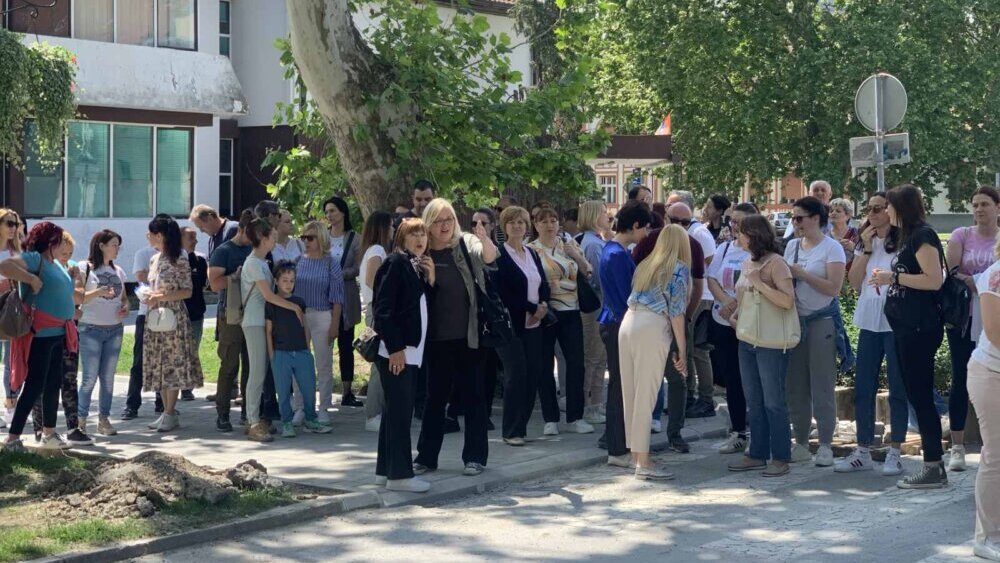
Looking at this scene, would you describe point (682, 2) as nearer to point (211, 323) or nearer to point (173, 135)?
point (173, 135)

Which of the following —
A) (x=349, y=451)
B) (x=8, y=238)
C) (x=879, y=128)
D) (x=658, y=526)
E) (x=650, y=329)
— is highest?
(x=879, y=128)

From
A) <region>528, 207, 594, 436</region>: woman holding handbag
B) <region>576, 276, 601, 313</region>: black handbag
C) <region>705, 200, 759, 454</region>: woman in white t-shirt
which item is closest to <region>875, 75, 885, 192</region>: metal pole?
<region>705, 200, 759, 454</region>: woman in white t-shirt

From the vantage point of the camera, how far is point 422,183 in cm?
1237

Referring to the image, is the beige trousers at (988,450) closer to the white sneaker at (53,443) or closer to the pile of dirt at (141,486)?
the pile of dirt at (141,486)

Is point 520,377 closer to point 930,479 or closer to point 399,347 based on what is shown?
point 399,347

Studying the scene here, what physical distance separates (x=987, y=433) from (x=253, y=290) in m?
6.38

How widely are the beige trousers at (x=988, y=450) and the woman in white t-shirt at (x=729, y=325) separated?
3378mm

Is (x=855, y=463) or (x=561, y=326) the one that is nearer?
(x=855, y=463)

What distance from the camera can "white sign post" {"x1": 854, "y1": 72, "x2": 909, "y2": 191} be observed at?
1462cm

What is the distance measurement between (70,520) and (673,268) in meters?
4.45

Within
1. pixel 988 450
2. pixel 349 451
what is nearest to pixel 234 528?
pixel 349 451

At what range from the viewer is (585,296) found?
11.6 meters

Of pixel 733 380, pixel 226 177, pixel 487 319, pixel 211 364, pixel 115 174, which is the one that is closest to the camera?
pixel 487 319

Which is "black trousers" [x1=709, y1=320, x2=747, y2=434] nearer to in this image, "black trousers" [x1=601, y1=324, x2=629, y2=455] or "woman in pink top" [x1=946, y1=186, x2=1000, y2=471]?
"black trousers" [x1=601, y1=324, x2=629, y2=455]
